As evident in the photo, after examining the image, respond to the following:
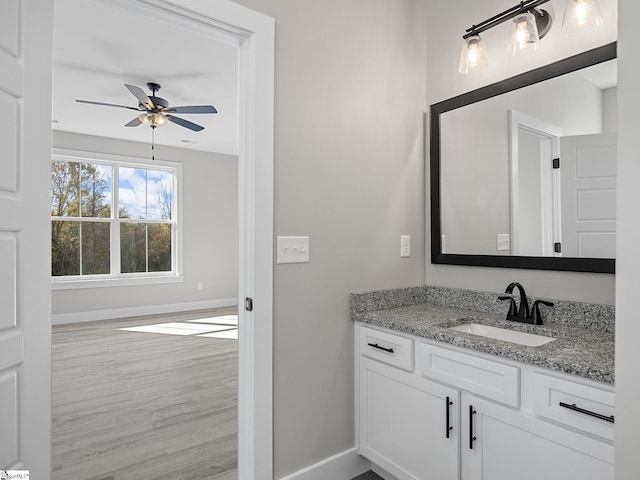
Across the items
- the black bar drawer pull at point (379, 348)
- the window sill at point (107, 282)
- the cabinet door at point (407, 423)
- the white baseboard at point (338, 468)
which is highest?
the black bar drawer pull at point (379, 348)

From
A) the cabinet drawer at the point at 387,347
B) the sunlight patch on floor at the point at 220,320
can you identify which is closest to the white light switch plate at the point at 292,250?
the cabinet drawer at the point at 387,347

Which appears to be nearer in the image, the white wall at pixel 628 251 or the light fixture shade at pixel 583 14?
the white wall at pixel 628 251

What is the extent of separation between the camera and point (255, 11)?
168cm

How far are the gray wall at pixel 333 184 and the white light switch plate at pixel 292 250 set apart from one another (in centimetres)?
3

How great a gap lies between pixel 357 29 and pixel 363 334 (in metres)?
1.57

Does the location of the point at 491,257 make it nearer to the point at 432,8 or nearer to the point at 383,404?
the point at 383,404

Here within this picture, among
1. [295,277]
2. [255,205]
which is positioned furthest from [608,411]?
[255,205]

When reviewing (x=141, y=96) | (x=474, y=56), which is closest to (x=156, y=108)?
(x=141, y=96)

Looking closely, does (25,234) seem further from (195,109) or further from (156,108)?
(156,108)

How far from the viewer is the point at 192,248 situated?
6574 millimetres

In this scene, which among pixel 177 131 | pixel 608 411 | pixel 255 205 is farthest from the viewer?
pixel 177 131

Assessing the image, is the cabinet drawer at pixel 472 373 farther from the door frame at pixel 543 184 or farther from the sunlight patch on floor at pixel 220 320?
the sunlight patch on floor at pixel 220 320

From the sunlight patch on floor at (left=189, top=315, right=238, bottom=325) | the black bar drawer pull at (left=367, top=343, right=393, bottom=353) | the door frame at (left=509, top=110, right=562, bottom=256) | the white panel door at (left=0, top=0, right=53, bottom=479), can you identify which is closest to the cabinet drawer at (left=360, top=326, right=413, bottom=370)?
the black bar drawer pull at (left=367, top=343, right=393, bottom=353)

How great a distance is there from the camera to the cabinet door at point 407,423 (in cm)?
157
